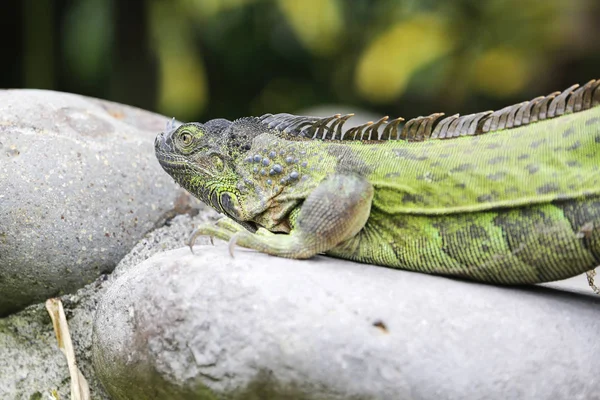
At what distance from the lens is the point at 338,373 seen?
3.38m

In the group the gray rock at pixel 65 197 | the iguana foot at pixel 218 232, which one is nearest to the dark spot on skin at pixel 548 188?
the iguana foot at pixel 218 232

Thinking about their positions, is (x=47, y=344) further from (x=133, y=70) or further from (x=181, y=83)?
(x=181, y=83)

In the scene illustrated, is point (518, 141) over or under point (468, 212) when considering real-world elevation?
over

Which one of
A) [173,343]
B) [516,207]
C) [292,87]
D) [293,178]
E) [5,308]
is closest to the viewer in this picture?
[173,343]

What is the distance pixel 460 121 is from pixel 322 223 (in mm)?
1214

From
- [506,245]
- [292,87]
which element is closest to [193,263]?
[506,245]

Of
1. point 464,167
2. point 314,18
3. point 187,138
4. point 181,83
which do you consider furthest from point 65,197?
point 314,18

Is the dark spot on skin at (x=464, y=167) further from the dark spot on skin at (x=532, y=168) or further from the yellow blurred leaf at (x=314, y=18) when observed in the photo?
the yellow blurred leaf at (x=314, y=18)

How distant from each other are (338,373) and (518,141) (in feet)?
6.04

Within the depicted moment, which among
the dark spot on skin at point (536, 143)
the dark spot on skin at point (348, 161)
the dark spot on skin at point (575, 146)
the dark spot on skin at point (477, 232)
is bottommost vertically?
the dark spot on skin at point (477, 232)

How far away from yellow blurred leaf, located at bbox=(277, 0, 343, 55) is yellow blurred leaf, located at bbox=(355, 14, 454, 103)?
1.17 meters

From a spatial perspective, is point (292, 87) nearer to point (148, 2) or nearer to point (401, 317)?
point (148, 2)

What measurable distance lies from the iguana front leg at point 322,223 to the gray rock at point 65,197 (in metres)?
1.39

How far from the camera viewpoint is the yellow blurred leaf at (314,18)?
16.6 metres
